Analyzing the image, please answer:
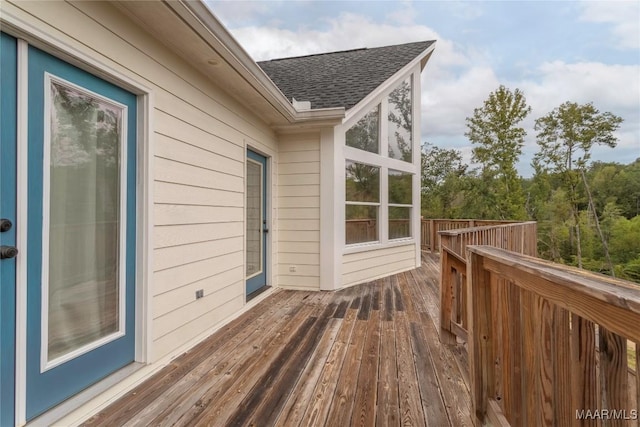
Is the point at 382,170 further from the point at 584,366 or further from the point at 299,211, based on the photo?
the point at 584,366

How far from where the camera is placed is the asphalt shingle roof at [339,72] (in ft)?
16.2

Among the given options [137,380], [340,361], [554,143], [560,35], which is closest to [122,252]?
[137,380]

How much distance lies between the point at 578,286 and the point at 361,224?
13.8ft

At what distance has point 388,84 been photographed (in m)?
5.28

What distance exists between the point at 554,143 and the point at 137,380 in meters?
20.7

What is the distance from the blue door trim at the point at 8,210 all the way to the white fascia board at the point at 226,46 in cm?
92

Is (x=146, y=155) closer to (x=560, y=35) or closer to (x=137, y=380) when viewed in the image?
(x=137, y=380)

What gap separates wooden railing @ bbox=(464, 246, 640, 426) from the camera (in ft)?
2.19

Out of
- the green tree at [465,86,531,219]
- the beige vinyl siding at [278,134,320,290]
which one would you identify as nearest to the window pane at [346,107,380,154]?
the beige vinyl siding at [278,134,320,290]

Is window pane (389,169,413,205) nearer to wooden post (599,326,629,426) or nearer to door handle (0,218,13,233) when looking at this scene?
wooden post (599,326,629,426)

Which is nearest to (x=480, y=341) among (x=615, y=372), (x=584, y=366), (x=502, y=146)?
(x=584, y=366)

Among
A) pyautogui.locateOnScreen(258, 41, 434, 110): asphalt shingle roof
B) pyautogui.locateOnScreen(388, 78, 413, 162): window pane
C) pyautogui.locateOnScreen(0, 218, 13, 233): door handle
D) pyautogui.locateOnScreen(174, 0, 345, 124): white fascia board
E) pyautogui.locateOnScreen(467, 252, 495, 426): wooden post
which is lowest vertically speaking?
pyautogui.locateOnScreen(467, 252, 495, 426): wooden post

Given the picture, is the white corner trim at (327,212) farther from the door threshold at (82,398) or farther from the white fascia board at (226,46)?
the door threshold at (82,398)

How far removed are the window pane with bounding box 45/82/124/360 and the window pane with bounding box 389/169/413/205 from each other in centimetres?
446
